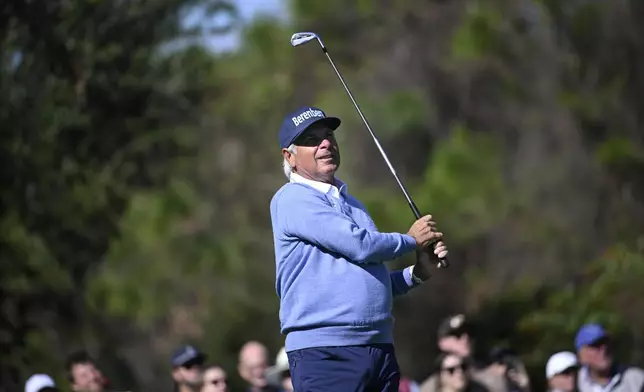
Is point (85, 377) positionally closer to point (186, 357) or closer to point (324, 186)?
point (186, 357)

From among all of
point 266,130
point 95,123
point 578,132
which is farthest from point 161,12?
point 266,130

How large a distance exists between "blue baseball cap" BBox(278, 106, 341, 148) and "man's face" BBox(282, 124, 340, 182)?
0.09ft

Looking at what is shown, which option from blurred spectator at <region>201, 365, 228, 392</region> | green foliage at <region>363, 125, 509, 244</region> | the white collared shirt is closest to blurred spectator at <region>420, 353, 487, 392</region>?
blurred spectator at <region>201, 365, 228, 392</region>

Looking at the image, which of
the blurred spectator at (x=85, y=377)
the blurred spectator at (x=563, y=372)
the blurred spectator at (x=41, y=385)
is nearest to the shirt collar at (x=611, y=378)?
the blurred spectator at (x=563, y=372)

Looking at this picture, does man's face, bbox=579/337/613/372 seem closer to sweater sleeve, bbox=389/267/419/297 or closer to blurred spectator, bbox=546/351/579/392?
blurred spectator, bbox=546/351/579/392

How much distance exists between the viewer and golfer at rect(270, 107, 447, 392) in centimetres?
562

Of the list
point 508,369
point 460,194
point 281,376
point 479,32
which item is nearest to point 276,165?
point 479,32

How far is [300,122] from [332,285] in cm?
73

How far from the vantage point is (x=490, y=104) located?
29578 millimetres

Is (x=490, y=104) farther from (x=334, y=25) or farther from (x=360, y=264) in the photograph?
(x=360, y=264)

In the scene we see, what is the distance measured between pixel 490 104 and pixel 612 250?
10585 millimetres

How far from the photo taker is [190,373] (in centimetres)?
970

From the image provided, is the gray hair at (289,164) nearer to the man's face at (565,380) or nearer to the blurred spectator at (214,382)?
the blurred spectator at (214,382)

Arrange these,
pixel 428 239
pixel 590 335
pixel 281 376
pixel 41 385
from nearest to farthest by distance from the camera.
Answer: pixel 428 239 < pixel 41 385 < pixel 590 335 < pixel 281 376
